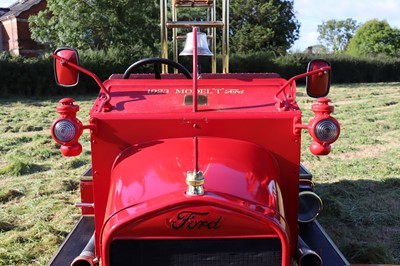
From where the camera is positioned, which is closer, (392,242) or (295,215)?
(295,215)

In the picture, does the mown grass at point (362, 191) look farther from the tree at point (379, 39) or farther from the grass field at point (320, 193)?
the tree at point (379, 39)

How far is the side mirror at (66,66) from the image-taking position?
2896 millimetres

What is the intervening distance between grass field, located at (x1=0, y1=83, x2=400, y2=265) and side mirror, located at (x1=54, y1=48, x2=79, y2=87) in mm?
1774

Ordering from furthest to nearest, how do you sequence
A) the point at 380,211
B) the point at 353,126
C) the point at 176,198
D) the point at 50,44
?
the point at 50,44, the point at 353,126, the point at 380,211, the point at 176,198

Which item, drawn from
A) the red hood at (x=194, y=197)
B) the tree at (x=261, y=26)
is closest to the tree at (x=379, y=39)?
the tree at (x=261, y=26)

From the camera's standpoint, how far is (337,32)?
62281 mm

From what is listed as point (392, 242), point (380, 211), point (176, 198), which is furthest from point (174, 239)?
point (380, 211)

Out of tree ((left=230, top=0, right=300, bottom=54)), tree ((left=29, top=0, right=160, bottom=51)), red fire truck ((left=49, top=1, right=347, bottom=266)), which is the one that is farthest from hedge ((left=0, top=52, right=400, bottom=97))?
red fire truck ((left=49, top=1, right=347, bottom=266))

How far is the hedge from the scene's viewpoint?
62.6 feet

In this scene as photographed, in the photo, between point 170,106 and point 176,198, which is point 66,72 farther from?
point 176,198

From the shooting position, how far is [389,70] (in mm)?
29656

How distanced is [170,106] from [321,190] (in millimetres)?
3348

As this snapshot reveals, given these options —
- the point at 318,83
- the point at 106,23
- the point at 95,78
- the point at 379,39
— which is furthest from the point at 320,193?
the point at 379,39

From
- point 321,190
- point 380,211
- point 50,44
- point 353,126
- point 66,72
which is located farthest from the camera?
point 50,44
